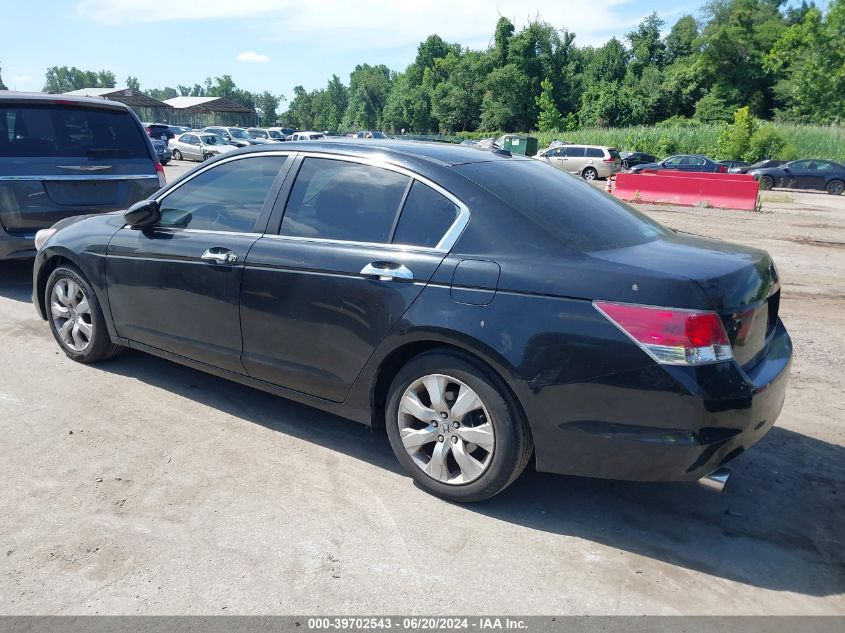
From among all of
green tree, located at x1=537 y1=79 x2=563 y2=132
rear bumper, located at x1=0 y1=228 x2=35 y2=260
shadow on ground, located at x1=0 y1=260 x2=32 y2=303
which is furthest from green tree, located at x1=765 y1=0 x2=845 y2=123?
rear bumper, located at x1=0 y1=228 x2=35 y2=260

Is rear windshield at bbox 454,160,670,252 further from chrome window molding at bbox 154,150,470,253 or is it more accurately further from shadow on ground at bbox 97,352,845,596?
shadow on ground at bbox 97,352,845,596

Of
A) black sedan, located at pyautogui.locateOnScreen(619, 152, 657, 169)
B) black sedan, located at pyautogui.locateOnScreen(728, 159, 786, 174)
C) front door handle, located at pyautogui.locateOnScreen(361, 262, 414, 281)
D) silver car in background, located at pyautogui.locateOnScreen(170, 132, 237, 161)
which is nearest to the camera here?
front door handle, located at pyautogui.locateOnScreen(361, 262, 414, 281)

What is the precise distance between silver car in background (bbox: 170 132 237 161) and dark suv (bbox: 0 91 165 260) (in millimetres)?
31295

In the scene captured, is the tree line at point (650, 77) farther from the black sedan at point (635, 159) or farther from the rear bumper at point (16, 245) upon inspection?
the rear bumper at point (16, 245)

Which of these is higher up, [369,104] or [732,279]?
[732,279]

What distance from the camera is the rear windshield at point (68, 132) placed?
23.0 ft

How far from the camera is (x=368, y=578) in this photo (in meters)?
2.94

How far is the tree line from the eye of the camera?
59625 mm

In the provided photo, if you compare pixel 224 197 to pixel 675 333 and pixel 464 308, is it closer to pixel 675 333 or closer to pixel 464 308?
pixel 464 308

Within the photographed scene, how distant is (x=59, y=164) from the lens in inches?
283

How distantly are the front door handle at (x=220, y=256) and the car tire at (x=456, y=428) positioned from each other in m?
1.30

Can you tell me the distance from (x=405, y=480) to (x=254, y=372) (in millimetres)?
1149

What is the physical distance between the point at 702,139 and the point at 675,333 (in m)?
51.3

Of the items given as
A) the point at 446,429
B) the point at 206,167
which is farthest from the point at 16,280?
the point at 446,429
